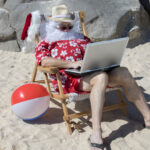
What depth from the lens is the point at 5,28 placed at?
5973 mm

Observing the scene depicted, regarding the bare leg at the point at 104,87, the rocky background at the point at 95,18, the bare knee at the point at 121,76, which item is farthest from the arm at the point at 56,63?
the rocky background at the point at 95,18

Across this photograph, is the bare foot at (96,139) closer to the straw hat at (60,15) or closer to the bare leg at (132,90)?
the bare leg at (132,90)

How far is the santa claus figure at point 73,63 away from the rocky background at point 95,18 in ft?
6.95

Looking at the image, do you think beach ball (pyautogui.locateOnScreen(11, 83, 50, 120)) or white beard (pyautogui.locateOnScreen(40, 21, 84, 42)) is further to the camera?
white beard (pyautogui.locateOnScreen(40, 21, 84, 42))

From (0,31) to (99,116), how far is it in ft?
14.2

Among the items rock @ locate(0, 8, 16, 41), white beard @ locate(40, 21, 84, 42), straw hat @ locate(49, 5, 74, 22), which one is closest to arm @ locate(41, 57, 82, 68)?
white beard @ locate(40, 21, 84, 42)

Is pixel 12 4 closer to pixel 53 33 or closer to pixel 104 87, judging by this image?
pixel 53 33

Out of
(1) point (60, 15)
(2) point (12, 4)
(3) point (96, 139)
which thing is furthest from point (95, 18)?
(3) point (96, 139)

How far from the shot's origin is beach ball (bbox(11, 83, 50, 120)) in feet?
8.73

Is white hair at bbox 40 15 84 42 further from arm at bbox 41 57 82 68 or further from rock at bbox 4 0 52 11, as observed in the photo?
rock at bbox 4 0 52 11

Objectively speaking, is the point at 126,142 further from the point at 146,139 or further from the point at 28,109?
the point at 28,109

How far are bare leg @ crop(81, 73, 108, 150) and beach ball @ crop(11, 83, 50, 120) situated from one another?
0.56 m

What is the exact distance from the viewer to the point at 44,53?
294cm

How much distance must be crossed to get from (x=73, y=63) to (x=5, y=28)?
12.2ft
